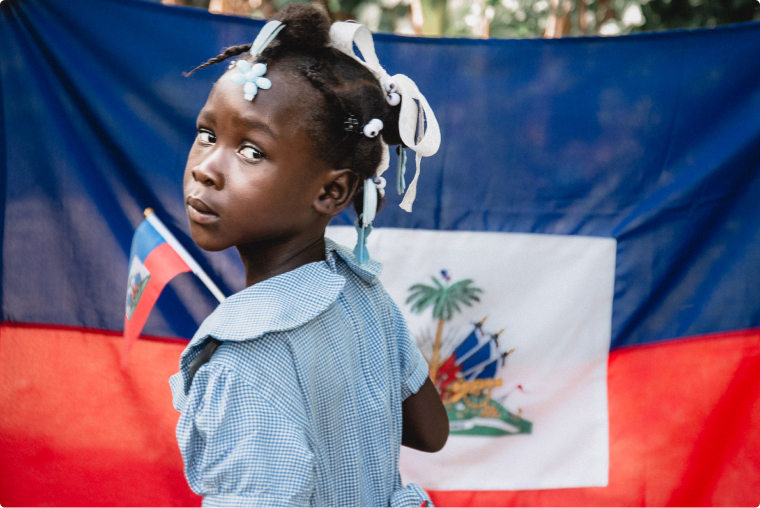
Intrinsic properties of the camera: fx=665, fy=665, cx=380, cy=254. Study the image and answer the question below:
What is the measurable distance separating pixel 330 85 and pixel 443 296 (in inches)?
46.7

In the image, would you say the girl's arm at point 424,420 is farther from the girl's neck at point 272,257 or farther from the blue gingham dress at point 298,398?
the girl's neck at point 272,257

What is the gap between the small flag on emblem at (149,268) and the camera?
2064 mm

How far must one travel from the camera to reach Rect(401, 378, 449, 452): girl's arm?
1.47 m

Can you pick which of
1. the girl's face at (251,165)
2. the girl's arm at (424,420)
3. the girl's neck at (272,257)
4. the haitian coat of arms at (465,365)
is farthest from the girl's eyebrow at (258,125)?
the haitian coat of arms at (465,365)

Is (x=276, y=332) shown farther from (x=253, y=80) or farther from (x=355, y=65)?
(x=355, y=65)

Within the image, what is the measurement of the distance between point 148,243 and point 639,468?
178 cm

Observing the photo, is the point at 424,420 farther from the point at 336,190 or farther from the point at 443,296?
the point at 443,296

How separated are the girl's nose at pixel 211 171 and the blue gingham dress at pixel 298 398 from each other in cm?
19

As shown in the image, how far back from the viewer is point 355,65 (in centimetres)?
126

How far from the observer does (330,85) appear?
1.18 m

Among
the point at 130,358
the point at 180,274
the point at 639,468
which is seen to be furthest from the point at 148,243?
the point at 639,468

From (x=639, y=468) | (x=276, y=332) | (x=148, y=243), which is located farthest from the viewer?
(x=639, y=468)

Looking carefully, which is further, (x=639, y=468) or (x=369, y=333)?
(x=639, y=468)

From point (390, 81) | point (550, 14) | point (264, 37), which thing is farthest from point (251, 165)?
point (550, 14)
